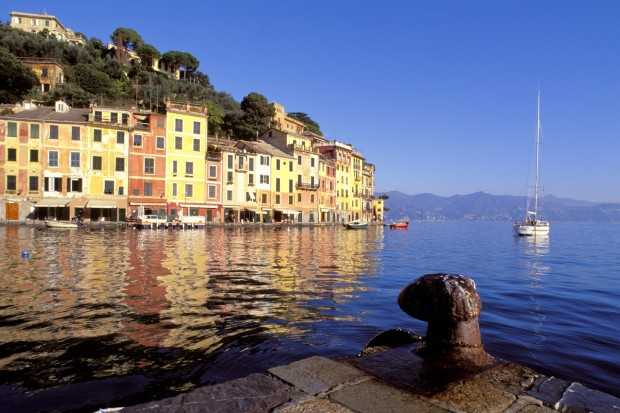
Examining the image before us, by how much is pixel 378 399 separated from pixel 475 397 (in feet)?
2.45

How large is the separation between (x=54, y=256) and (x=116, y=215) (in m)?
33.9

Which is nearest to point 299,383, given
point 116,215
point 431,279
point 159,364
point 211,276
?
point 431,279

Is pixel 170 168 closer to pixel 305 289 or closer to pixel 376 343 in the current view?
pixel 305 289

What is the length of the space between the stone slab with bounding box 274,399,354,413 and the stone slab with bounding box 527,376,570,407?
149 cm

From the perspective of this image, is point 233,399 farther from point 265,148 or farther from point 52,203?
point 265,148

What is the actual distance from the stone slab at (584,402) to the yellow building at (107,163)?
53867 millimetres

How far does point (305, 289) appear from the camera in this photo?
12.5m

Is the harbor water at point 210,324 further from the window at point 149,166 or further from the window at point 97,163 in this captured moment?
the window at point 149,166

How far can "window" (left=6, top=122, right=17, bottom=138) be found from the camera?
1827 inches

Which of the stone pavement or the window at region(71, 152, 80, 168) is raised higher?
the window at region(71, 152, 80, 168)

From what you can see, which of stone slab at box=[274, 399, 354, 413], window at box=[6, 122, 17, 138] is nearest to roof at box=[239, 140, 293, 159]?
window at box=[6, 122, 17, 138]

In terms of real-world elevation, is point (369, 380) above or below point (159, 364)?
above

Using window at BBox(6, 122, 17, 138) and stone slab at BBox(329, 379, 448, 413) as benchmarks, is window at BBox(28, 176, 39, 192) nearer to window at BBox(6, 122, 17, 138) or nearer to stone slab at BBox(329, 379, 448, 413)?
window at BBox(6, 122, 17, 138)

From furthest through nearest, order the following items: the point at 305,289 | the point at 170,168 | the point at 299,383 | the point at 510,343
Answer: the point at 170,168, the point at 305,289, the point at 510,343, the point at 299,383
